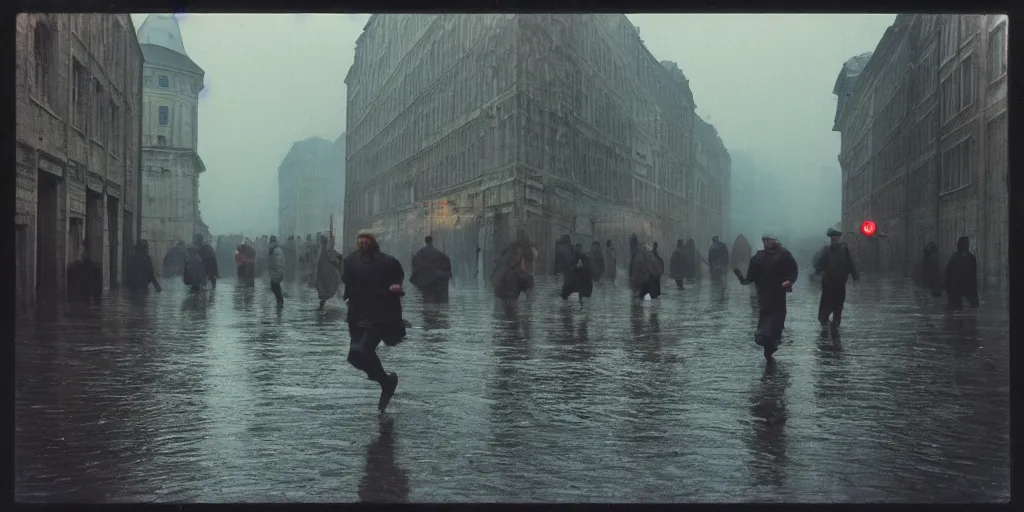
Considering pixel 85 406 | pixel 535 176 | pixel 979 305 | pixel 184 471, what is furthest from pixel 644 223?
pixel 184 471

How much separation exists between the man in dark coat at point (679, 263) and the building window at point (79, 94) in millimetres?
14781

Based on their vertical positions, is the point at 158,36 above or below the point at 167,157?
above

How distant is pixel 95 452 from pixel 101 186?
18.5m

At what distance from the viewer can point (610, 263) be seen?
26.5m

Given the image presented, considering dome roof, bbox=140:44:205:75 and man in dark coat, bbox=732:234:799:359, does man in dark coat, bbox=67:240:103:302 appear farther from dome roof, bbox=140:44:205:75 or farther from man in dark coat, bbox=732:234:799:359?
man in dark coat, bbox=732:234:799:359

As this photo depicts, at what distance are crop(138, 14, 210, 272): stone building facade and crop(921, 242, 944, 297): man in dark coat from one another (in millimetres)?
21921

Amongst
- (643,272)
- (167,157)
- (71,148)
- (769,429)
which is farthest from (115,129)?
(769,429)

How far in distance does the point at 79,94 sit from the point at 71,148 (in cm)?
161

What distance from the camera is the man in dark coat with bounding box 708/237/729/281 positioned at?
2631 cm

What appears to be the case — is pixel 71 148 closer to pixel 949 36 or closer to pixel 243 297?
pixel 243 297

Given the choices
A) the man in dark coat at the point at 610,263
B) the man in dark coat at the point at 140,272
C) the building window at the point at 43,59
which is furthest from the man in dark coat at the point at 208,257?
the man in dark coat at the point at 610,263

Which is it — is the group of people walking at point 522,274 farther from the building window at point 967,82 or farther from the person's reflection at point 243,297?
the building window at point 967,82

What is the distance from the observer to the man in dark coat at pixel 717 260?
26.3 metres

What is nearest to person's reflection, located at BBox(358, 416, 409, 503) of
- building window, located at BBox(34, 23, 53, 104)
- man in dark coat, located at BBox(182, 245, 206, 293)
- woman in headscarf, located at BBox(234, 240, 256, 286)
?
building window, located at BBox(34, 23, 53, 104)
